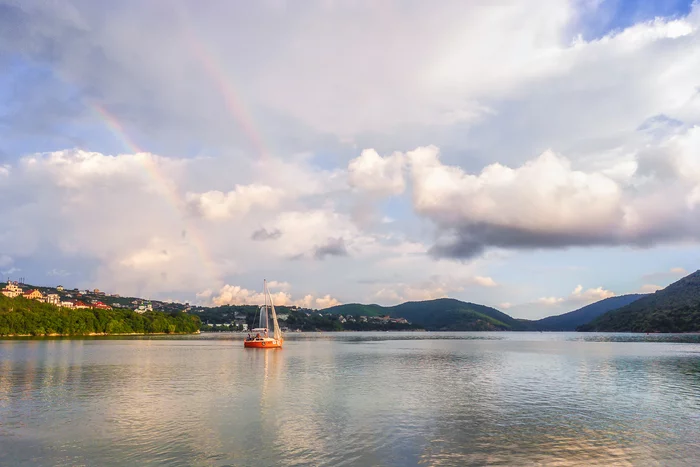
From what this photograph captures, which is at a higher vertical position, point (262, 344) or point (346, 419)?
point (346, 419)

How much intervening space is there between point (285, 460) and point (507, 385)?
1718 inches

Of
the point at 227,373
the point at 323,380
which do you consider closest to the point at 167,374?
the point at 227,373

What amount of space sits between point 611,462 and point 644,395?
32058 mm

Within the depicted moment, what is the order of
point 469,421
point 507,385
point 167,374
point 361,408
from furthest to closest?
point 167,374 → point 507,385 → point 361,408 → point 469,421

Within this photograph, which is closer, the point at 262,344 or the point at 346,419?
the point at 346,419

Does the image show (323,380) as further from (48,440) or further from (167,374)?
(48,440)

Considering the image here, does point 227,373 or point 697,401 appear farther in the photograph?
point 227,373

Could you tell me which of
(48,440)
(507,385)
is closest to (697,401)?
(507,385)

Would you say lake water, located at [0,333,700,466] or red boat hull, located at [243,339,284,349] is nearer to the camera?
lake water, located at [0,333,700,466]

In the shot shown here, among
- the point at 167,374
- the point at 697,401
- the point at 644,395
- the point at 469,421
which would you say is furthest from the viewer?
the point at 167,374

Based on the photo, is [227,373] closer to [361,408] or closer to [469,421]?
[361,408]

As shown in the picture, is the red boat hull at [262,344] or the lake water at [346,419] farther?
the red boat hull at [262,344]

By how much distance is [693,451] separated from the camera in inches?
1214

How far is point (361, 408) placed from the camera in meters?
44.7
